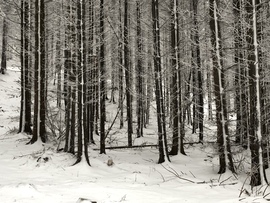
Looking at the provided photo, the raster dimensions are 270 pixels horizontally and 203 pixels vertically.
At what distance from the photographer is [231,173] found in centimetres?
929

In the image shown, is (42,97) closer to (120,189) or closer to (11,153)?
(11,153)

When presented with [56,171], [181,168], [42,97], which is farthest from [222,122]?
[42,97]

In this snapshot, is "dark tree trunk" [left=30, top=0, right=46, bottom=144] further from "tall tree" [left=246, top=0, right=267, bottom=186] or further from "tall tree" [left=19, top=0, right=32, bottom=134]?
"tall tree" [left=246, top=0, right=267, bottom=186]

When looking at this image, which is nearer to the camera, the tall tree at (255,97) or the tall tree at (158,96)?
the tall tree at (255,97)

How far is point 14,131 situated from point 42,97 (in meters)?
3.66

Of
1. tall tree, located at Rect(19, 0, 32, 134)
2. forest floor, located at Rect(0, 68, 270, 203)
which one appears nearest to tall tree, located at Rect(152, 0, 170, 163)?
forest floor, located at Rect(0, 68, 270, 203)

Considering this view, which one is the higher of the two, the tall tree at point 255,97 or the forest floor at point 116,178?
the tall tree at point 255,97

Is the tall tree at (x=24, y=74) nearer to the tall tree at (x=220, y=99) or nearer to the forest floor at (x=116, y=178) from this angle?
the forest floor at (x=116, y=178)

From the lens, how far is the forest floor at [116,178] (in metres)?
6.05

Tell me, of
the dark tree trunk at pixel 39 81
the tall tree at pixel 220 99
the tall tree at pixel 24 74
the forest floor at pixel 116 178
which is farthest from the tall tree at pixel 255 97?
the tall tree at pixel 24 74

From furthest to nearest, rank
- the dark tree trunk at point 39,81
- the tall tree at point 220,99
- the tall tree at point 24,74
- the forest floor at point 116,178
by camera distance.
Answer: the tall tree at point 24,74 → the dark tree trunk at point 39,81 → the tall tree at point 220,99 → the forest floor at point 116,178

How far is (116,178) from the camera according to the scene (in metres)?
8.54

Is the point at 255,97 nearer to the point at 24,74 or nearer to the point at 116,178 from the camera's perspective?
the point at 116,178

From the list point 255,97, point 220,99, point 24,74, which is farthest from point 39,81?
point 255,97
